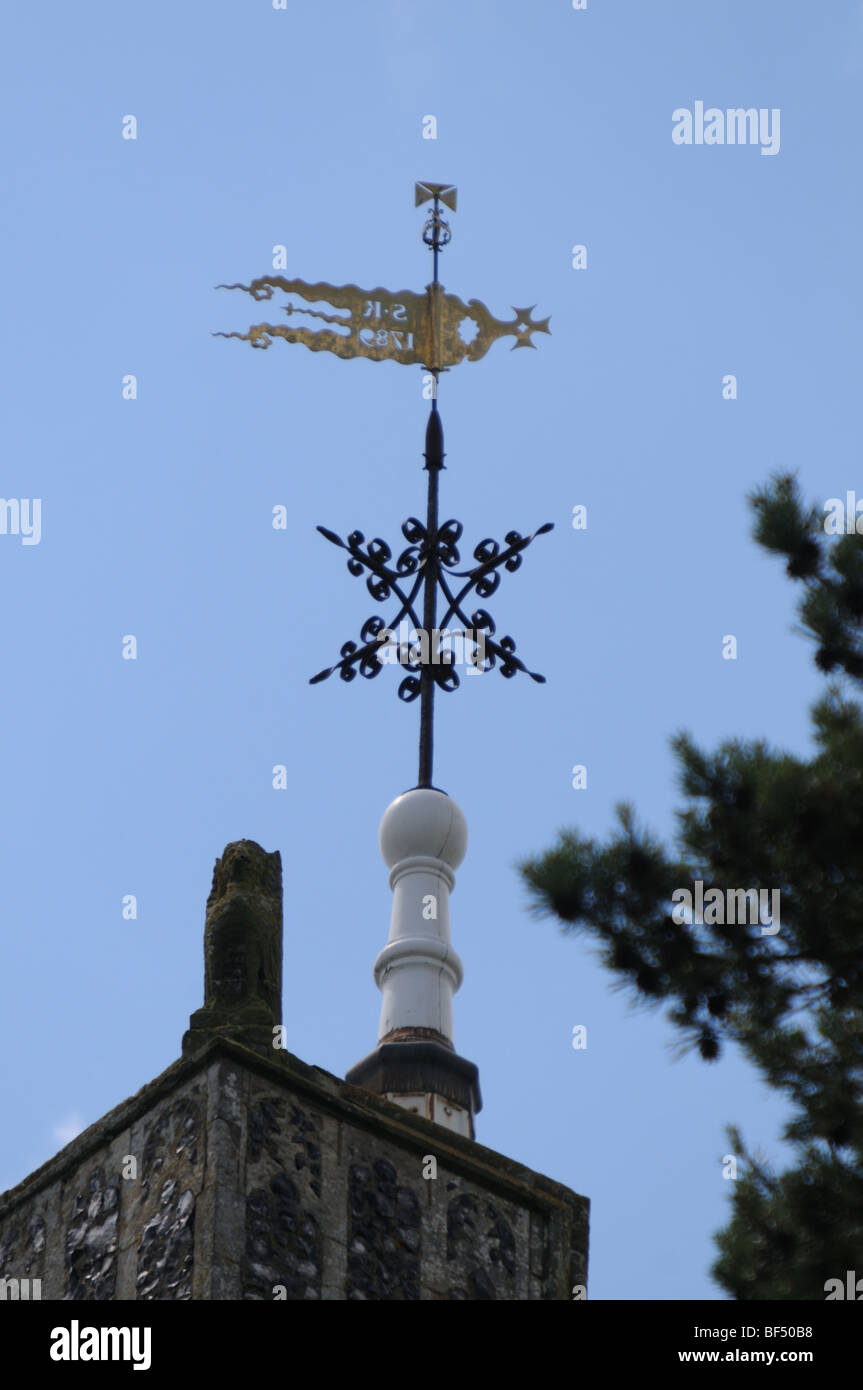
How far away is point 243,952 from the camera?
12.5 meters

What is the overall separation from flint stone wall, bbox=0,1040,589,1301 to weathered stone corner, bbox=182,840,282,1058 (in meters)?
0.22

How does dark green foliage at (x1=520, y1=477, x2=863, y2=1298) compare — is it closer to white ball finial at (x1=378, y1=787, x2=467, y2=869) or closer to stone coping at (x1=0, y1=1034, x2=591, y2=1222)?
stone coping at (x1=0, y1=1034, x2=591, y2=1222)

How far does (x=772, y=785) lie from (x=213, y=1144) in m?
2.81

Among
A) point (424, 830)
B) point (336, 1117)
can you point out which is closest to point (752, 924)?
point (336, 1117)

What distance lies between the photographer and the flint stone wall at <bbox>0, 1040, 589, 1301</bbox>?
11438 millimetres

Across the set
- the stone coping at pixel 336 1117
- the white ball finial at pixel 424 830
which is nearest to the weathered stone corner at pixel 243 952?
the stone coping at pixel 336 1117

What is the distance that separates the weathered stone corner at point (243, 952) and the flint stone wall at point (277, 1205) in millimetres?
216

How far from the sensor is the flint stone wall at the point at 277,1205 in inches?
450

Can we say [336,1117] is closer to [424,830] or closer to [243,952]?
[243,952]

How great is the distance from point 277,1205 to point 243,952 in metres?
1.35

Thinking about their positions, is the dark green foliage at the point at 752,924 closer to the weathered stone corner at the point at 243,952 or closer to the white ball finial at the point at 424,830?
the weathered stone corner at the point at 243,952
